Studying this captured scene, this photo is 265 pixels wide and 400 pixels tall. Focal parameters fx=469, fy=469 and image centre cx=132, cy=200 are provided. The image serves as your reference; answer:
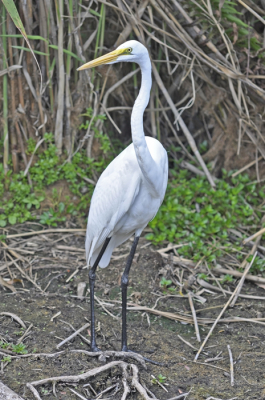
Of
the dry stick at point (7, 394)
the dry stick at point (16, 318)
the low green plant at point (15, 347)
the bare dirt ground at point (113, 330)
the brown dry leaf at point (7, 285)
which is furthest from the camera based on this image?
the brown dry leaf at point (7, 285)

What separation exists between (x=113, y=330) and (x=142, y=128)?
4.09 feet

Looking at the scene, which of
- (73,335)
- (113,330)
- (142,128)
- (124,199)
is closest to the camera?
(142,128)

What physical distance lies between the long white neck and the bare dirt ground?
3.13 ft

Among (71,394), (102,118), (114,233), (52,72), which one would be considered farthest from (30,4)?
(71,394)

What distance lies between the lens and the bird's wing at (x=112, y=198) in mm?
2359

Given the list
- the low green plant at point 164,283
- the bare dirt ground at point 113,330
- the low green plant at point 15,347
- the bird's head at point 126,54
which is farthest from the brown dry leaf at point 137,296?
the bird's head at point 126,54

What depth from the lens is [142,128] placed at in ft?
6.84

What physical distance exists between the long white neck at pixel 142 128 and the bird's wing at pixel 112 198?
5.0 inches

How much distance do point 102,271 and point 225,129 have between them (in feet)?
5.37

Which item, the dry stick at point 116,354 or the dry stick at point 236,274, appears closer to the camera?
the dry stick at point 116,354

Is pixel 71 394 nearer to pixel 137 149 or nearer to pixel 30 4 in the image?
pixel 137 149

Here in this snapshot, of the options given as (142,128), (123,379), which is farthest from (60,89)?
(123,379)

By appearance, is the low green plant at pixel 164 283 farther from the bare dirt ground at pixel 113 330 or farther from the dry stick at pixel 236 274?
the dry stick at pixel 236 274

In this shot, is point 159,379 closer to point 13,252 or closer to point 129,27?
point 13,252
